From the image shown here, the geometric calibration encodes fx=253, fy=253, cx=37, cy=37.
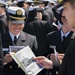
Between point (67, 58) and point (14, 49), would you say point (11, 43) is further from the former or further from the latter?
point (67, 58)

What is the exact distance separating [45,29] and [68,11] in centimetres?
481

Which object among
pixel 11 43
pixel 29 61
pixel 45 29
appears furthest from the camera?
pixel 45 29

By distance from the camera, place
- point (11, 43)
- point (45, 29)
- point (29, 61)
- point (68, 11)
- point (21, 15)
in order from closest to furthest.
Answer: point (68, 11), point (29, 61), point (11, 43), point (21, 15), point (45, 29)

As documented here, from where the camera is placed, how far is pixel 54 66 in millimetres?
2945

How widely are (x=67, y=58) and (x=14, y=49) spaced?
1422 mm

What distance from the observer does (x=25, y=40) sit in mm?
3385

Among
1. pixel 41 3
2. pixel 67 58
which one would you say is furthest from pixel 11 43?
pixel 41 3

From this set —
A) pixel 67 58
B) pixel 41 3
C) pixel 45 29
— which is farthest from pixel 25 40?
pixel 41 3

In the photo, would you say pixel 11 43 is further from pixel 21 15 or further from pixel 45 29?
pixel 45 29

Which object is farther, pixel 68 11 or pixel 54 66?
pixel 54 66

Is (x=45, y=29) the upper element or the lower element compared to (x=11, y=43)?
lower

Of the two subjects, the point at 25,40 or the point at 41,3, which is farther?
the point at 41,3

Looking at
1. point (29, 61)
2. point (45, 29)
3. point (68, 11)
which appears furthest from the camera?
point (45, 29)

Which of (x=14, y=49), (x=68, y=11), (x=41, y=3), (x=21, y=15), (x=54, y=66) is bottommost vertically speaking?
(x=41, y=3)
